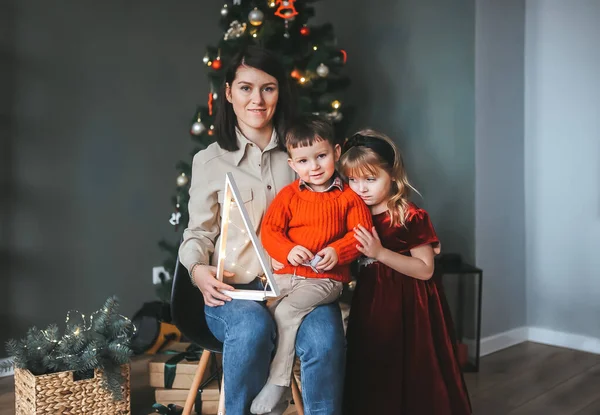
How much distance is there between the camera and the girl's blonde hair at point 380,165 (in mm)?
1699

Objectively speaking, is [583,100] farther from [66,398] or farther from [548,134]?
[66,398]

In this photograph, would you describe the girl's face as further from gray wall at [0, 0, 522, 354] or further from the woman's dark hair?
gray wall at [0, 0, 522, 354]

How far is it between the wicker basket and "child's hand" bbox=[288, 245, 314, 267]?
2.52 ft

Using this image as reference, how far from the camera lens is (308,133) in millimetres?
1650

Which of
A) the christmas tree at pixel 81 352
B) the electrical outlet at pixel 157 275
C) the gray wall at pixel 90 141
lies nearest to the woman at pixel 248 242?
the christmas tree at pixel 81 352

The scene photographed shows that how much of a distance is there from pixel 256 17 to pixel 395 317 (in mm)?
1424

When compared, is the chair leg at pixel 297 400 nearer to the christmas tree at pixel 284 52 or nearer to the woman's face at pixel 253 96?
the woman's face at pixel 253 96

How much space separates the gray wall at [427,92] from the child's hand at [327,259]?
1.47 metres

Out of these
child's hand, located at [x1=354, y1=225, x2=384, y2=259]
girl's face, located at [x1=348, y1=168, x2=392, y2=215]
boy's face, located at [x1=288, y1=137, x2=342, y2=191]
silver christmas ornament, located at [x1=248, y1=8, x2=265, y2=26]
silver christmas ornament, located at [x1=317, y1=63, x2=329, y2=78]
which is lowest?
child's hand, located at [x1=354, y1=225, x2=384, y2=259]

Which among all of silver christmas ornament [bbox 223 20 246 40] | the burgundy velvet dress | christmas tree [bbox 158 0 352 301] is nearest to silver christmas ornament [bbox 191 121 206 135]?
christmas tree [bbox 158 0 352 301]

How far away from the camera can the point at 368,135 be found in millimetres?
1752

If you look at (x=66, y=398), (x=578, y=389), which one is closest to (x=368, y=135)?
(x=66, y=398)

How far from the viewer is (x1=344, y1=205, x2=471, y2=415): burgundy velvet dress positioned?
5.63 feet

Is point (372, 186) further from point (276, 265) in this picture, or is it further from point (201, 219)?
point (201, 219)
